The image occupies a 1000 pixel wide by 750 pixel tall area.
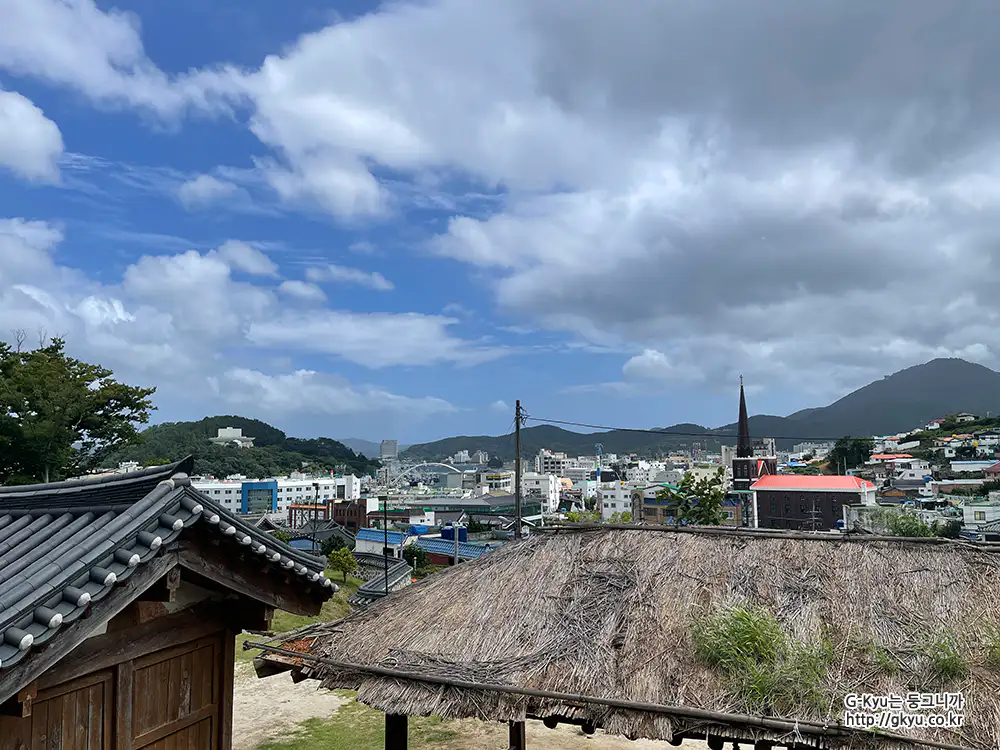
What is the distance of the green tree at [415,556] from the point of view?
158 feet

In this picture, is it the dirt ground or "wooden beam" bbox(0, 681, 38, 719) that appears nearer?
"wooden beam" bbox(0, 681, 38, 719)

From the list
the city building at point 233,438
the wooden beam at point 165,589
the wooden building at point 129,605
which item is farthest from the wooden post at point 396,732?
the city building at point 233,438

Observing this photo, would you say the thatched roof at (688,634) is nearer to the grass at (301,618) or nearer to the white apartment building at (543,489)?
the grass at (301,618)

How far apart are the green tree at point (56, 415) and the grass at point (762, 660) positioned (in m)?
31.3

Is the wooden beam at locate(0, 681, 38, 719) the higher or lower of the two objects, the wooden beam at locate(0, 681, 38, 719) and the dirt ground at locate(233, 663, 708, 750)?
the higher

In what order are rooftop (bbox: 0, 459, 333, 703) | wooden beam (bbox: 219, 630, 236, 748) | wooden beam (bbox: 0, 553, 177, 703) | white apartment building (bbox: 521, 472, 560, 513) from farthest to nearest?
white apartment building (bbox: 521, 472, 560, 513) → wooden beam (bbox: 219, 630, 236, 748) → rooftop (bbox: 0, 459, 333, 703) → wooden beam (bbox: 0, 553, 177, 703)

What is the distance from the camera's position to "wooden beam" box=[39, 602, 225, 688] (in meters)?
5.17

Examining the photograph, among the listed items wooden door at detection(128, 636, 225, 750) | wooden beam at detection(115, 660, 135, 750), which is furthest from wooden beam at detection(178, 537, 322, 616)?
wooden beam at detection(115, 660, 135, 750)

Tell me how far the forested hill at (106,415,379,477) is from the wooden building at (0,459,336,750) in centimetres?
7692

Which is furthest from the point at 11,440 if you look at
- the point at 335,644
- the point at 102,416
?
the point at 335,644

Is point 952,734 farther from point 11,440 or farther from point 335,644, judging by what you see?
point 11,440

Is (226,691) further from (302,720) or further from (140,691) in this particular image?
(302,720)

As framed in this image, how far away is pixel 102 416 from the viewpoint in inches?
1353

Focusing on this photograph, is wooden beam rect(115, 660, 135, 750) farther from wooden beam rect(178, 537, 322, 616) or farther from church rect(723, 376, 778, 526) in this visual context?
church rect(723, 376, 778, 526)
